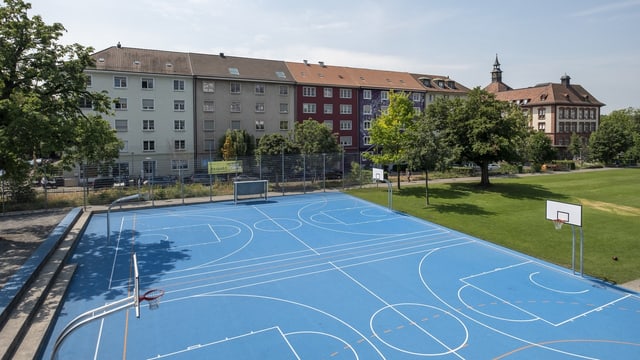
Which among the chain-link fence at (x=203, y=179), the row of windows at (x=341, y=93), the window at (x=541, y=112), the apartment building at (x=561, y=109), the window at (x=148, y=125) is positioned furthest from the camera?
the window at (x=541, y=112)

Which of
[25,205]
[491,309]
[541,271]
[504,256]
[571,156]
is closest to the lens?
[491,309]

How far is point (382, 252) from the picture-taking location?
57.5 ft

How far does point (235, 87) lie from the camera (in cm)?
4884

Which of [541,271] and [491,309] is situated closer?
[491,309]

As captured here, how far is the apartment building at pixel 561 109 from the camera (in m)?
79.0

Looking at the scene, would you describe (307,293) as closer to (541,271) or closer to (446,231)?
(541,271)

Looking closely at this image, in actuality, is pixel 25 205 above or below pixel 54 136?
below

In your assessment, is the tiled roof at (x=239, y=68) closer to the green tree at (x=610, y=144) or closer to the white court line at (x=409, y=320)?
the white court line at (x=409, y=320)

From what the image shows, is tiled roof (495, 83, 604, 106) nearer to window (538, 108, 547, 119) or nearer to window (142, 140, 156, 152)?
window (538, 108, 547, 119)

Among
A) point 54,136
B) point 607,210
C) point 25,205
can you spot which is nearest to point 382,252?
point 54,136

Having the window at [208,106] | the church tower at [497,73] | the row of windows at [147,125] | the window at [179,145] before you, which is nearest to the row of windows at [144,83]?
the window at [208,106]

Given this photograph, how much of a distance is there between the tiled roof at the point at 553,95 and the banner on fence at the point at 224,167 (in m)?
67.1

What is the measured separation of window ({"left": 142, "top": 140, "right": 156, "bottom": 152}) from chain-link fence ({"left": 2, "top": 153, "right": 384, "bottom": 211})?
637 cm

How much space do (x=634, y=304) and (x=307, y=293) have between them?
33.1ft
